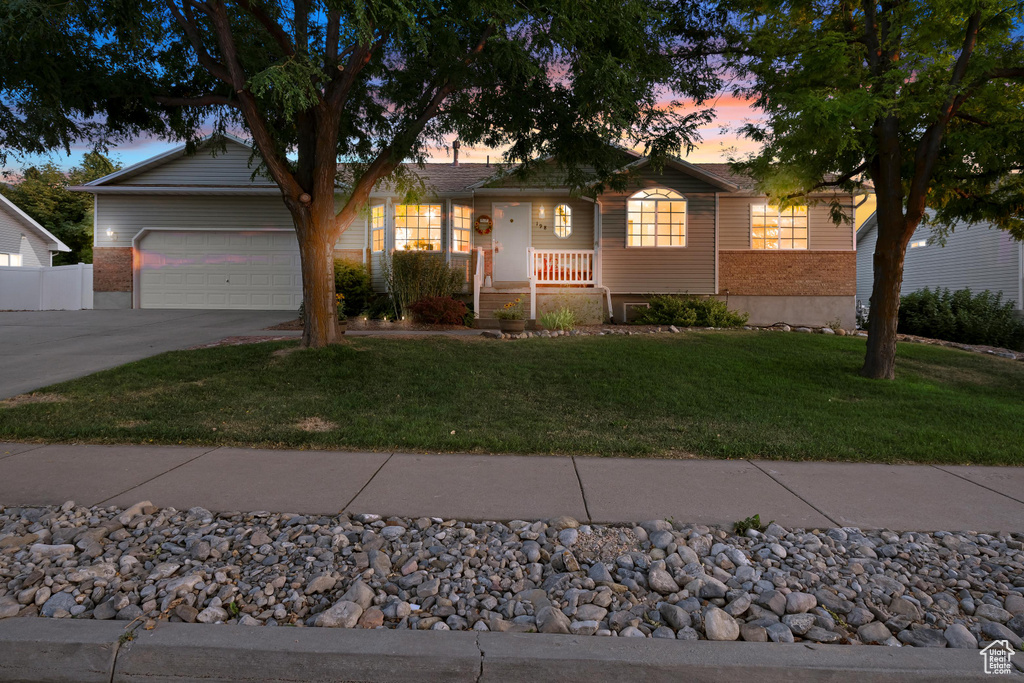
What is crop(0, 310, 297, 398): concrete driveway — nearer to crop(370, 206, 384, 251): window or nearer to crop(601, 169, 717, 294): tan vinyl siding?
crop(370, 206, 384, 251): window

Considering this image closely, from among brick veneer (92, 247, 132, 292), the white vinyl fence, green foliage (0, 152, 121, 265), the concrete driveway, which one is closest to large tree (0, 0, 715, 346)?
the concrete driveway

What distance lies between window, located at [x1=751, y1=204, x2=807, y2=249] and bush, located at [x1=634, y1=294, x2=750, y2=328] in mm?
2914

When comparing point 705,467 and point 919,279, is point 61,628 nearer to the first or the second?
point 705,467

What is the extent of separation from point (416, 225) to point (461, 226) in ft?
4.43

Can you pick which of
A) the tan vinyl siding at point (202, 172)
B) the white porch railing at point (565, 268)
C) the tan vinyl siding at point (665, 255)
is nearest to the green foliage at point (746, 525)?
the white porch railing at point (565, 268)

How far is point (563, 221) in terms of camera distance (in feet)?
61.3

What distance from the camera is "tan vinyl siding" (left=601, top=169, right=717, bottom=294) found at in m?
17.8

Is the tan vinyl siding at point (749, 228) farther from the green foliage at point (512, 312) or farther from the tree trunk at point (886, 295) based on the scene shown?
the tree trunk at point (886, 295)

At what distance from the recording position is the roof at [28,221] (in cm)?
2631

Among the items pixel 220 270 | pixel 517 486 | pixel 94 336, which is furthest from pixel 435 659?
pixel 220 270

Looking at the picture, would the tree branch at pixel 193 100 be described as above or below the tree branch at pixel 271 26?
below

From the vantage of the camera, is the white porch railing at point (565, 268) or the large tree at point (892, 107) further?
the white porch railing at point (565, 268)

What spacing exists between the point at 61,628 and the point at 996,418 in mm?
8893

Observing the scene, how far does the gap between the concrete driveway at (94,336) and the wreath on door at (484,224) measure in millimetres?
5897
